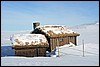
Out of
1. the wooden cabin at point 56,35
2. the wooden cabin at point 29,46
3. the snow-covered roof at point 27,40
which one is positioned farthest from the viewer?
the wooden cabin at point 56,35

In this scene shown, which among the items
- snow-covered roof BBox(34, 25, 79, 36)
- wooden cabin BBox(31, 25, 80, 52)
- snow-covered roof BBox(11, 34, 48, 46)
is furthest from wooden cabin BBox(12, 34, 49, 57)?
snow-covered roof BBox(34, 25, 79, 36)

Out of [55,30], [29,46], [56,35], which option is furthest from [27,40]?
[55,30]

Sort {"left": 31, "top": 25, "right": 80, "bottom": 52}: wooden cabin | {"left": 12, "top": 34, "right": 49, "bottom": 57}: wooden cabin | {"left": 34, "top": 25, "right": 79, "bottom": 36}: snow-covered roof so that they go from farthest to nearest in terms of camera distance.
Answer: {"left": 34, "top": 25, "right": 79, "bottom": 36}: snow-covered roof
{"left": 31, "top": 25, "right": 80, "bottom": 52}: wooden cabin
{"left": 12, "top": 34, "right": 49, "bottom": 57}: wooden cabin

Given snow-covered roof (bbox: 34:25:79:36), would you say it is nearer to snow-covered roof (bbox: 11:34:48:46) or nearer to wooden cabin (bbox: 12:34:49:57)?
snow-covered roof (bbox: 11:34:48:46)

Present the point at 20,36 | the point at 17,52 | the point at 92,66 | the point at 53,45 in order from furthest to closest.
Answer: the point at 53,45 → the point at 20,36 → the point at 17,52 → the point at 92,66

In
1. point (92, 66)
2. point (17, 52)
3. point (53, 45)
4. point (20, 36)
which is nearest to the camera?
point (92, 66)

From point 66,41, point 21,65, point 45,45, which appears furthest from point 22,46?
point 21,65

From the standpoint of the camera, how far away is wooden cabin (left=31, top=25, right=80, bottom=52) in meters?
29.1

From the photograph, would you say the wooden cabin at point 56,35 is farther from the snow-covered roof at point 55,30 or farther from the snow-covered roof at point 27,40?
the snow-covered roof at point 27,40

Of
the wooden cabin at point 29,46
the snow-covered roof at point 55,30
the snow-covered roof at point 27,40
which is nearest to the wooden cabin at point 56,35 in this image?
the snow-covered roof at point 55,30

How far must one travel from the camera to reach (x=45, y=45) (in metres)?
25.3

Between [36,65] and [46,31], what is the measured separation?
18828 millimetres

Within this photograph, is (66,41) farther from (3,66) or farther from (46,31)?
(3,66)

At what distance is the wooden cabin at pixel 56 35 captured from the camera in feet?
95.6
